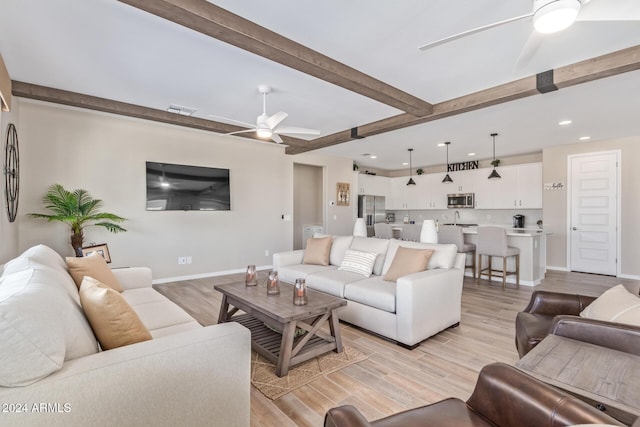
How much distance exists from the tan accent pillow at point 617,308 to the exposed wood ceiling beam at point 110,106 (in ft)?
16.1

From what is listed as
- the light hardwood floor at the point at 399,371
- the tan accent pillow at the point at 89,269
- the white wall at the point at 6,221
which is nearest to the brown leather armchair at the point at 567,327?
the light hardwood floor at the point at 399,371

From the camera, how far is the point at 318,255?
407 centimetres

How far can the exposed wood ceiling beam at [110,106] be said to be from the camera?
3.47 m

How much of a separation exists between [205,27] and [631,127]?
6353 mm

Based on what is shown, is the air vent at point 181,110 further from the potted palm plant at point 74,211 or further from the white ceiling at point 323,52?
the potted palm plant at point 74,211

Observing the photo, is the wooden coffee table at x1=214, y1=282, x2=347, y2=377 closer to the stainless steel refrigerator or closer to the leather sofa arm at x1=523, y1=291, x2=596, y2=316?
the leather sofa arm at x1=523, y1=291, x2=596, y2=316

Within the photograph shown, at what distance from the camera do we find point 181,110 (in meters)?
4.19

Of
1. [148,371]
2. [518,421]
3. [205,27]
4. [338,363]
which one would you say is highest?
[205,27]

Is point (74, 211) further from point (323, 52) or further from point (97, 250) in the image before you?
point (323, 52)

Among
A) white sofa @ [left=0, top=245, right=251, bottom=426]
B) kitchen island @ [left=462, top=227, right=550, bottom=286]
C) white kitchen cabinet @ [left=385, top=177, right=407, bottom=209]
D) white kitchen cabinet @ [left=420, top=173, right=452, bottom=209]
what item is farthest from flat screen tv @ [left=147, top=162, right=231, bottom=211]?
white kitchen cabinet @ [left=420, top=173, right=452, bottom=209]

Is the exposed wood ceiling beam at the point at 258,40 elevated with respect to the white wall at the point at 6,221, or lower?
elevated

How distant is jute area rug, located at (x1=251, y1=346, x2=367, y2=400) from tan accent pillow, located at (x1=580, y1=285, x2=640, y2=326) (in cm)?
156

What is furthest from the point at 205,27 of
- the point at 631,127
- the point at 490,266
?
the point at 631,127

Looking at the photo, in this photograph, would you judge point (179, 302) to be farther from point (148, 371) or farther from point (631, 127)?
point (631, 127)
